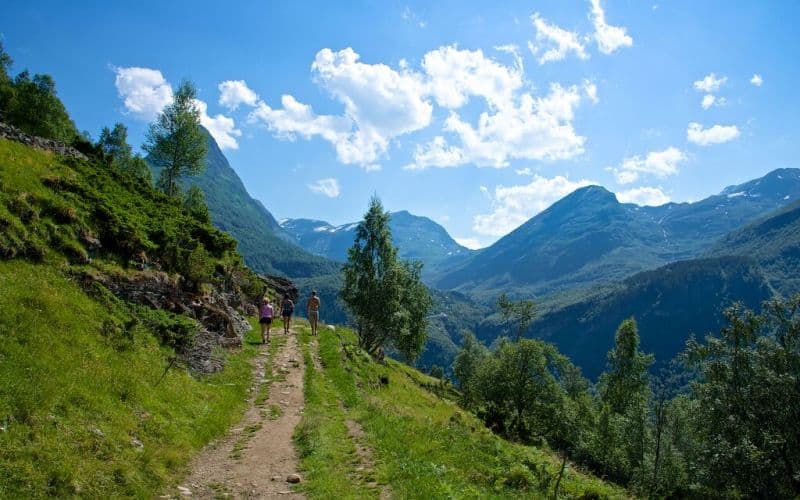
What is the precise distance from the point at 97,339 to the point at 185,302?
28.1 ft

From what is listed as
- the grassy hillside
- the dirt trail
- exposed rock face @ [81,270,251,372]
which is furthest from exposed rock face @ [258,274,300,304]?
the dirt trail

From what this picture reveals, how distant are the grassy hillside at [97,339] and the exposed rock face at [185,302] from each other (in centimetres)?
8

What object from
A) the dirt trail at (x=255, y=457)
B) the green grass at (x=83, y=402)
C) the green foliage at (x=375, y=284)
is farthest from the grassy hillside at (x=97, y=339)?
the green foliage at (x=375, y=284)

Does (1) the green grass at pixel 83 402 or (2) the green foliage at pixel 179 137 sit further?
(2) the green foliage at pixel 179 137

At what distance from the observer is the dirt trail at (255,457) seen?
12.3 meters

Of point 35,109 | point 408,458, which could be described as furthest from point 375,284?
point 35,109

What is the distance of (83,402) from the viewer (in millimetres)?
12359

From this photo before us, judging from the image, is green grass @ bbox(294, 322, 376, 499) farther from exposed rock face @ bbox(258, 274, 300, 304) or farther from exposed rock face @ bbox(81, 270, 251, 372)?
exposed rock face @ bbox(258, 274, 300, 304)

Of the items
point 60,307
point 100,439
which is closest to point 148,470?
point 100,439

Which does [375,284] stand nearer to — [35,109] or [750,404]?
[750,404]

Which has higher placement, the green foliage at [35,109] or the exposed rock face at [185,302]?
the green foliage at [35,109]

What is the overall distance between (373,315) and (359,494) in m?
42.0

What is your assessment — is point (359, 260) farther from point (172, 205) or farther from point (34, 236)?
point (34, 236)

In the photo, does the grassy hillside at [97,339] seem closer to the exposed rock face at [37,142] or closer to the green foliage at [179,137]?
the exposed rock face at [37,142]
